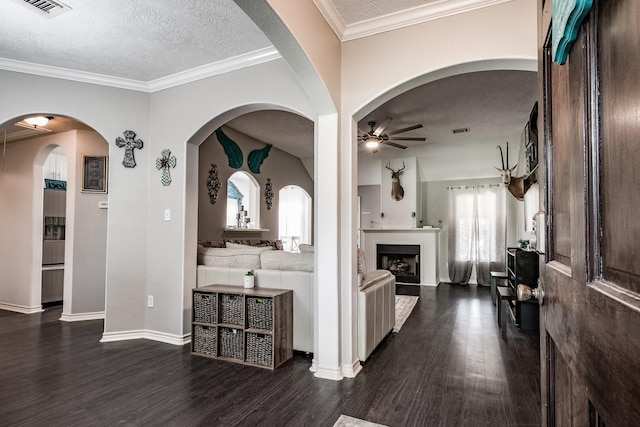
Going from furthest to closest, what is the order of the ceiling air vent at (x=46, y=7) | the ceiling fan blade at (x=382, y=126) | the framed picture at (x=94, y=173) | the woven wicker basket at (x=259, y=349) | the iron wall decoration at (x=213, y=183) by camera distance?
the iron wall decoration at (x=213, y=183), the framed picture at (x=94, y=173), the ceiling fan blade at (x=382, y=126), the woven wicker basket at (x=259, y=349), the ceiling air vent at (x=46, y=7)

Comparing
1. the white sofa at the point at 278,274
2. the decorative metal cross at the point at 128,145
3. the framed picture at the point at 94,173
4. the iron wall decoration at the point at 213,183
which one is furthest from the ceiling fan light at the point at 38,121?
the white sofa at the point at 278,274

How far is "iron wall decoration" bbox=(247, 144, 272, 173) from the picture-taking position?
5.95 m

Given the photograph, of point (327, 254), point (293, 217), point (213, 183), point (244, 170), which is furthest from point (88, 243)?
point (293, 217)

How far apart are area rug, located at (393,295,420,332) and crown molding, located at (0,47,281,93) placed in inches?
125

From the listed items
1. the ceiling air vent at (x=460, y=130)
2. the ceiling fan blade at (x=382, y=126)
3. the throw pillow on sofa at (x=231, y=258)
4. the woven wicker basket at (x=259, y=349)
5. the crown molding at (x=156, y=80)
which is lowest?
the woven wicker basket at (x=259, y=349)

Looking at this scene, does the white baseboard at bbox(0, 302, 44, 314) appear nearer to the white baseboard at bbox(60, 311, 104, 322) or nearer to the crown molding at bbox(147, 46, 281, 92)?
the white baseboard at bbox(60, 311, 104, 322)

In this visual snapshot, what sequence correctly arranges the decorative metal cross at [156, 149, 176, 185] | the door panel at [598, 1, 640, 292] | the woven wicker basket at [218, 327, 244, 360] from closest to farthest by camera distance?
the door panel at [598, 1, 640, 292] → the woven wicker basket at [218, 327, 244, 360] → the decorative metal cross at [156, 149, 176, 185]

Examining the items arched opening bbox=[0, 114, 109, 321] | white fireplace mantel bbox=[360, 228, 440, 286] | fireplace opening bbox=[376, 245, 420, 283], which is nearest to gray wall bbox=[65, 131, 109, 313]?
Result: arched opening bbox=[0, 114, 109, 321]

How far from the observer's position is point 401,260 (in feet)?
24.4

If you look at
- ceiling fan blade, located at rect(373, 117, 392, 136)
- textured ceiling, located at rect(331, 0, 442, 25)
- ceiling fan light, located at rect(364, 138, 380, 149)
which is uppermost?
textured ceiling, located at rect(331, 0, 442, 25)

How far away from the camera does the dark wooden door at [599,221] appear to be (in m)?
0.45

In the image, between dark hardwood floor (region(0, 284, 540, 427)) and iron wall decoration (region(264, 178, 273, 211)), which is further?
iron wall decoration (region(264, 178, 273, 211))

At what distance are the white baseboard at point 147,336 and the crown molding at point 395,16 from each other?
3.15 m

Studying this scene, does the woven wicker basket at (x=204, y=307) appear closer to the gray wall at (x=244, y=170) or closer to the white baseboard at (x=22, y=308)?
the gray wall at (x=244, y=170)
